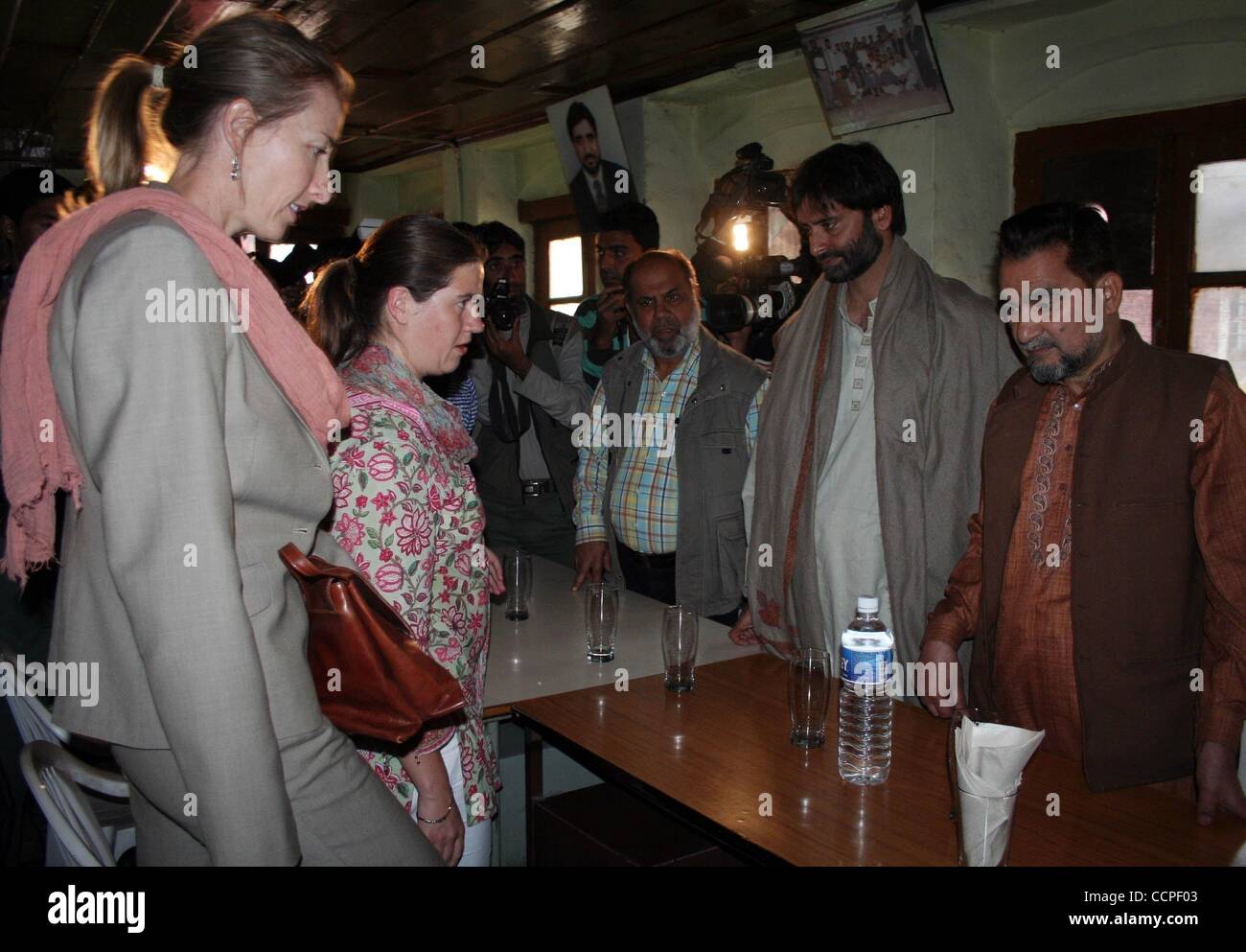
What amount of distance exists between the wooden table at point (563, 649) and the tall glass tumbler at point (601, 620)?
0.9 inches

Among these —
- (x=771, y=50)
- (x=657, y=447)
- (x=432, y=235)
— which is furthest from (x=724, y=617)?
(x=771, y=50)

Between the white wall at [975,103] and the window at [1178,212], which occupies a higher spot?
the white wall at [975,103]

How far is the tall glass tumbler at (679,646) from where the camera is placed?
1.86 metres

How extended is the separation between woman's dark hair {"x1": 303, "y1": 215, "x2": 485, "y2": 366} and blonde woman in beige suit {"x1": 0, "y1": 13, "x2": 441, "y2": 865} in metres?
0.51

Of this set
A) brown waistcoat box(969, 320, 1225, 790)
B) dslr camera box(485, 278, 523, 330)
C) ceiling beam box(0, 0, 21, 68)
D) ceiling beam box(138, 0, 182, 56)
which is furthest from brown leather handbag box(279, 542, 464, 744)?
ceiling beam box(0, 0, 21, 68)

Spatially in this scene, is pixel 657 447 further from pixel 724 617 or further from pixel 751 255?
pixel 751 255

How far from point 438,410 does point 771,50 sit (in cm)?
327

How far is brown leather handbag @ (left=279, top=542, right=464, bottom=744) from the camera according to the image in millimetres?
1093

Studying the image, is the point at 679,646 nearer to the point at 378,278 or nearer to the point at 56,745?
the point at 378,278

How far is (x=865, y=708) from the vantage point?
149 cm

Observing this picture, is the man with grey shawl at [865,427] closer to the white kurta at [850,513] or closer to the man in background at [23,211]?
the white kurta at [850,513]

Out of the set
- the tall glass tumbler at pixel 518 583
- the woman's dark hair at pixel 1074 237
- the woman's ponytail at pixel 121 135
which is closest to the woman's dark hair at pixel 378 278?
the woman's ponytail at pixel 121 135

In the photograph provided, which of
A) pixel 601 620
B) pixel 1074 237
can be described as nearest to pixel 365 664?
pixel 601 620
